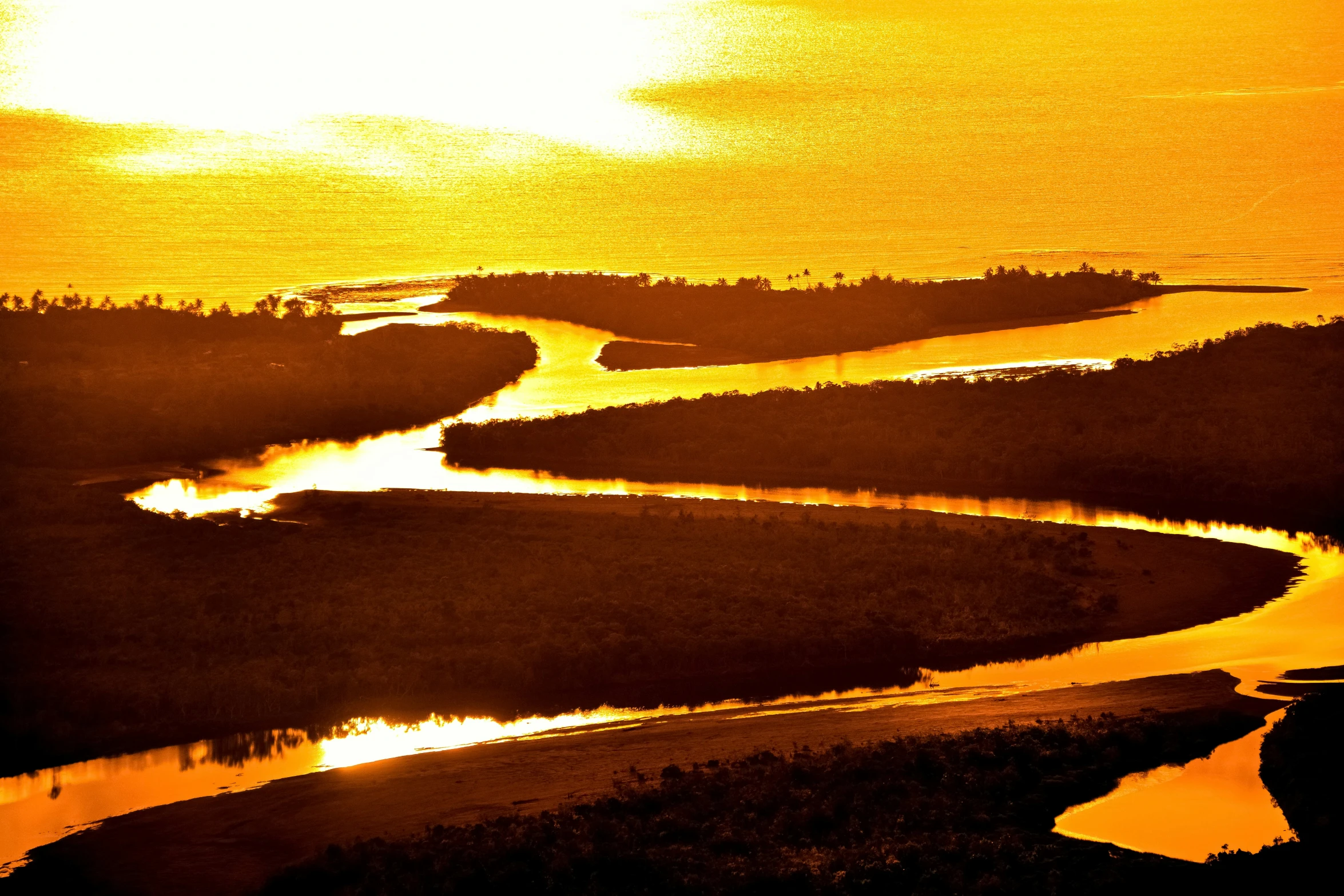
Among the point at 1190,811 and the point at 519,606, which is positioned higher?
the point at 519,606

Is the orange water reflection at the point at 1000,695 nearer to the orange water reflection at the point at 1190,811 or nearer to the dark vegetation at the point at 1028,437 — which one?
the orange water reflection at the point at 1190,811

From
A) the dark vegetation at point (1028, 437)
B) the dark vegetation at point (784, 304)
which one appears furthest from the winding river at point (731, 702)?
the dark vegetation at point (784, 304)

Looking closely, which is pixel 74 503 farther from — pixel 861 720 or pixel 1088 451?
pixel 1088 451

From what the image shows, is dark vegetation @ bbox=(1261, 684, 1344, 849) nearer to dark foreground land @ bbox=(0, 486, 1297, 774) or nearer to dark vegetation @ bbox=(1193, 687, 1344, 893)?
dark vegetation @ bbox=(1193, 687, 1344, 893)

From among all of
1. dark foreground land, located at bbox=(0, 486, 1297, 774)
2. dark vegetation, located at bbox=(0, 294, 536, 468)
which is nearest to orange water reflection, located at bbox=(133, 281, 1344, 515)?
dark vegetation, located at bbox=(0, 294, 536, 468)

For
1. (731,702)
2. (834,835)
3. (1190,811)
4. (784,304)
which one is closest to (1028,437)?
(731,702)

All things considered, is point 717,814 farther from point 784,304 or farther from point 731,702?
point 784,304

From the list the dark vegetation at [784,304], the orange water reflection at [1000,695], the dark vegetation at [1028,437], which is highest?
the dark vegetation at [784,304]
